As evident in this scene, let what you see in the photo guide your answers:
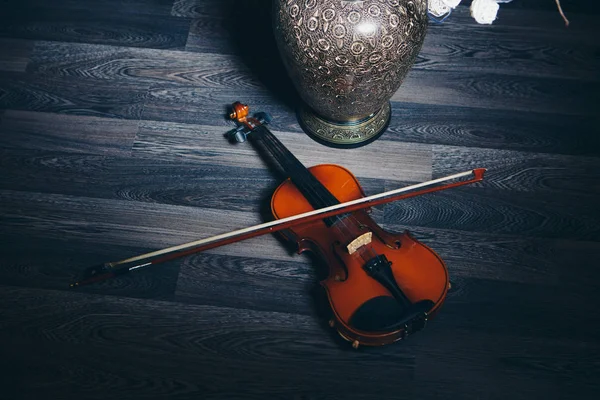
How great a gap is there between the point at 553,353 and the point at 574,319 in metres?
0.11

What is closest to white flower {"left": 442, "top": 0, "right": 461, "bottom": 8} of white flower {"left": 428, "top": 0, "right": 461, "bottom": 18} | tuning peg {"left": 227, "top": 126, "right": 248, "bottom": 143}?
white flower {"left": 428, "top": 0, "right": 461, "bottom": 18}

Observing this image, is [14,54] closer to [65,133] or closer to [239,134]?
[65,133]

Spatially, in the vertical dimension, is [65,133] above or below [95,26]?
below

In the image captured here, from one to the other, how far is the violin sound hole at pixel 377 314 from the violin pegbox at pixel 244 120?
0.60m

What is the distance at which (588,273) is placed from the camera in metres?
1.63

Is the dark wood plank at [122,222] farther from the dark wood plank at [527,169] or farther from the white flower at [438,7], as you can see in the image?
the white flower at [438,7]

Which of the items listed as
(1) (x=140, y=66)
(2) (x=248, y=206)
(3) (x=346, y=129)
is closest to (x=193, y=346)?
(2) (x=248, y=206)

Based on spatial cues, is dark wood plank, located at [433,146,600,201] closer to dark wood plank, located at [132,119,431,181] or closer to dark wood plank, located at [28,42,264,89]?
dark wood plank, located at [132,119,431,181]

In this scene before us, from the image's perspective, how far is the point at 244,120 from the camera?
1.73 m

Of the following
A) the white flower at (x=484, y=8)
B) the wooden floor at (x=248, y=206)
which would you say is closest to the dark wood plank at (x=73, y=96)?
the wooden floor at (x=248, y=206)

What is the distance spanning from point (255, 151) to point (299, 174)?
0.29m

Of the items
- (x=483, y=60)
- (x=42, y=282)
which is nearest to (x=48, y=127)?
(x=42, y=282)

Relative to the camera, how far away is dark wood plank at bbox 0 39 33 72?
80.4 inches

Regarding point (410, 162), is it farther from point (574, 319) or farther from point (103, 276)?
point (103, 276)
